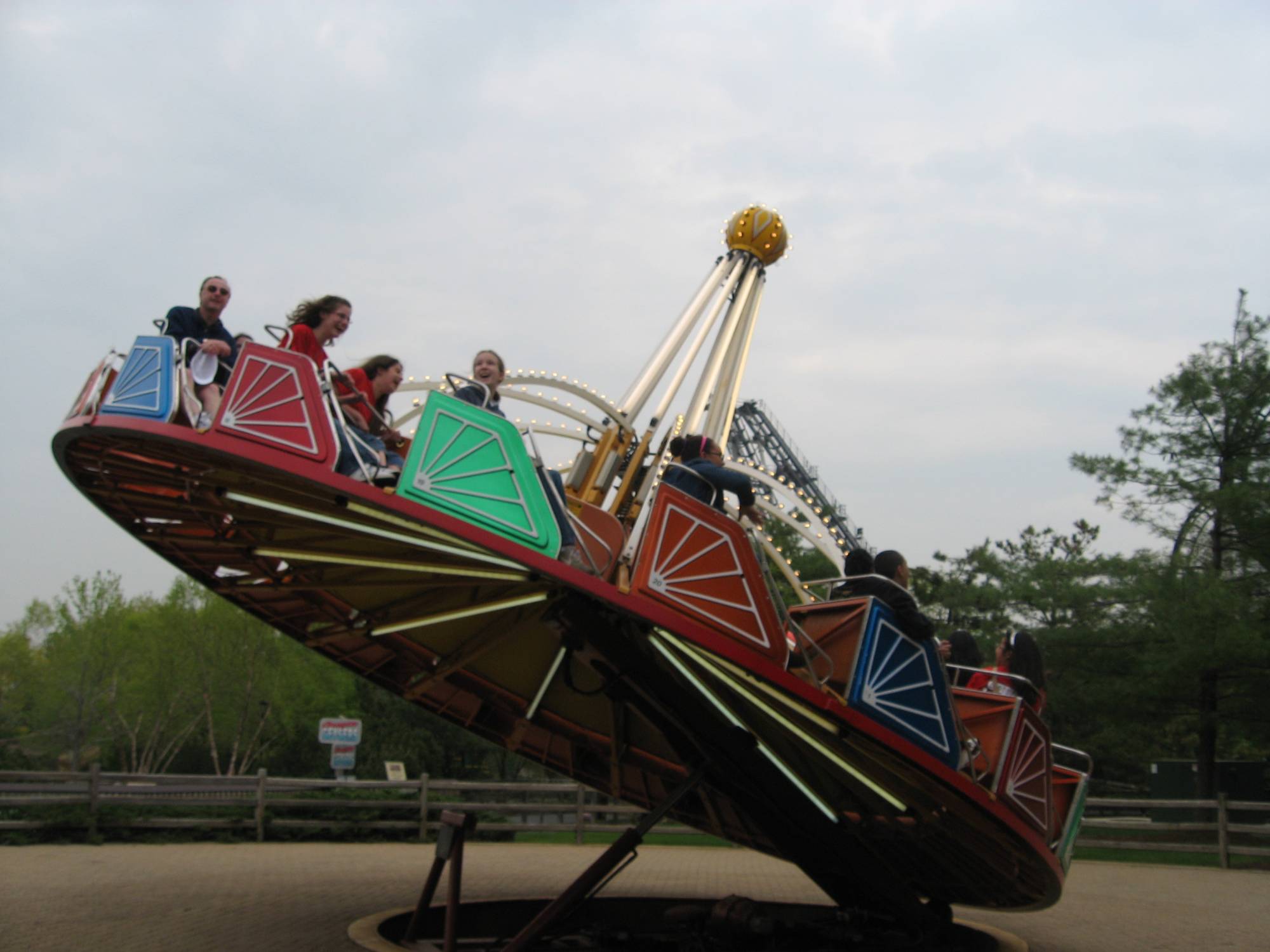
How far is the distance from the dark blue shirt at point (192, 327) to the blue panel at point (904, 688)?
16.4 ft

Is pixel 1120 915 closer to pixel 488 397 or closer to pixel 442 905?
pixel 442 905

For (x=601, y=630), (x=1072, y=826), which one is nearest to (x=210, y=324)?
(x=601, y=630)

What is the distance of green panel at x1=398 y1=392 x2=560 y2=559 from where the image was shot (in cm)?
679

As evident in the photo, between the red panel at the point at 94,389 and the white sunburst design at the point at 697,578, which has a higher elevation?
the red panel at the point at 94,389

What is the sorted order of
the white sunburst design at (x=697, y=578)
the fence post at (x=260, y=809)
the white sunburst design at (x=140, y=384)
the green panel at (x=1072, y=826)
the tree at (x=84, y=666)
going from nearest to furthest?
the white sunburst design at (x=140, y=384), the white sunburst design at (x=697, y=578), the green panel at (x=1072, y=826), the fence post at (x=260, y=809), the tree at (x=84, y=666)

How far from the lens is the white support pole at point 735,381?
14984mm

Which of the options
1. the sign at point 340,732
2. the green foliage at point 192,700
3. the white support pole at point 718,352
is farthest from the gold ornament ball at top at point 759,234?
the green foliage at point 192,700

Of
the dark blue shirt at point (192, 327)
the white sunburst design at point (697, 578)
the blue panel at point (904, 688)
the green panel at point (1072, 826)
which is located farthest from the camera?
the green panel at point (1072, 826)

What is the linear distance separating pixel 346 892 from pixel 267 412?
8088 mm

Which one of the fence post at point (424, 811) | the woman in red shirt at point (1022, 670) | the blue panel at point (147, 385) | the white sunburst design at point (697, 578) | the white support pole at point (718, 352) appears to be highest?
the white support pole at point (718, 352)

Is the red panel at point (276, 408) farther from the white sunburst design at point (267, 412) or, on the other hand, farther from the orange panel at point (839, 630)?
the orange panel at point (839, 630)

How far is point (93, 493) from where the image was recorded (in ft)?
26.9

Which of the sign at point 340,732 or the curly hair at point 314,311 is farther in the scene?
the sign at point 340,732

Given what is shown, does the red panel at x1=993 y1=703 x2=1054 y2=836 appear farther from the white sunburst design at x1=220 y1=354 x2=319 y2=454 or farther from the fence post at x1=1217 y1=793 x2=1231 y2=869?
the fence post at x1=1217 y1=793 x2=1231 y2=869
